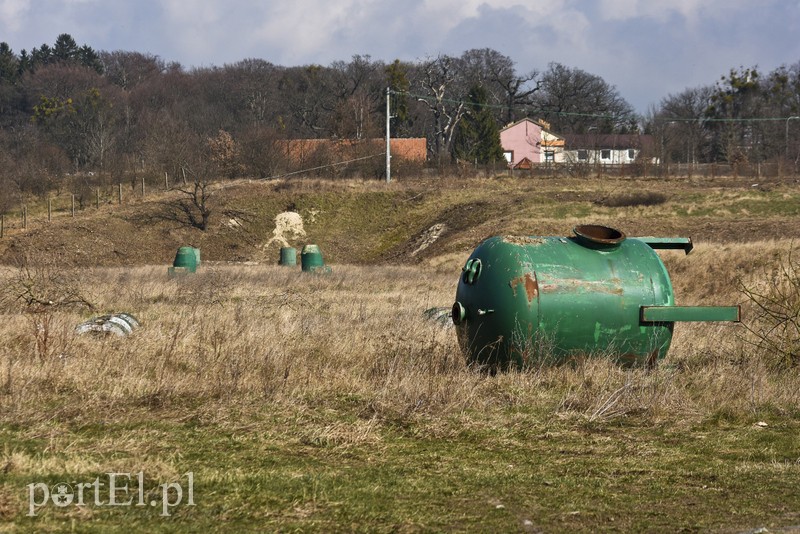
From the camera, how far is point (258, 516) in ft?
17.5

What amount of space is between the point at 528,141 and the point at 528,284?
79544 millimetres

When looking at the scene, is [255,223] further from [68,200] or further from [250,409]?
[250,409]

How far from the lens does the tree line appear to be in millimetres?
58156

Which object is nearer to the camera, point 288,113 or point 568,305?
point 568,305

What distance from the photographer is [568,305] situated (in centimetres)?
969

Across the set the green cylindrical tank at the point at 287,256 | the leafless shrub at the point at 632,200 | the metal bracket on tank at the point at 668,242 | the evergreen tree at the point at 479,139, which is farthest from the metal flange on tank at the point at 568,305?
the evergreen tree at the point at 479,139

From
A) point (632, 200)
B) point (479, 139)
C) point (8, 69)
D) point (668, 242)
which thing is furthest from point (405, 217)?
point (8, 69)

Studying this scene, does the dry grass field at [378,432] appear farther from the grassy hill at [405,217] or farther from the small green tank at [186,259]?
the grassy hill at [405,217]

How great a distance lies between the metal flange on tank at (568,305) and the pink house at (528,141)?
77.3m

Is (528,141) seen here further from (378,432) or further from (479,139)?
(378,432)

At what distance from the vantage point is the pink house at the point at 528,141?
86.6m

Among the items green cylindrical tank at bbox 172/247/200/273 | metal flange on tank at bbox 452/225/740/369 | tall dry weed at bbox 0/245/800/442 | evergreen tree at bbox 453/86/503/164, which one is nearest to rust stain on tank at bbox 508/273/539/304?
metal flange on tank at bbox 452/225/740/369

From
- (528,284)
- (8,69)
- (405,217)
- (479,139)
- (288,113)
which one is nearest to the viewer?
(528,284)

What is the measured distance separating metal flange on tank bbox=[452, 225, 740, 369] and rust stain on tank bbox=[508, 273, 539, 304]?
1cm
